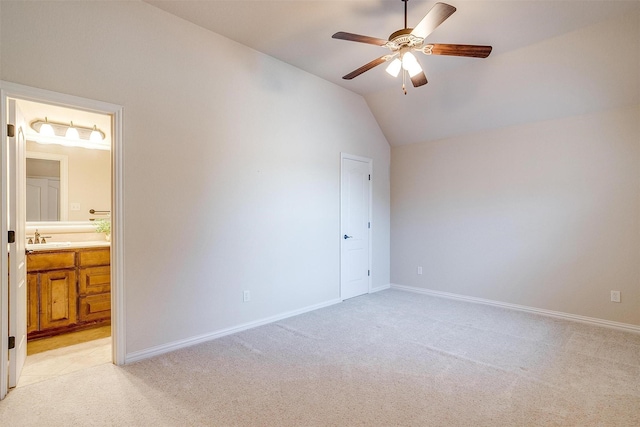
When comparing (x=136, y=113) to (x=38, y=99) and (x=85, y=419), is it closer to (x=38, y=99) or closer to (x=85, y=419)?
(x=38, y=99)

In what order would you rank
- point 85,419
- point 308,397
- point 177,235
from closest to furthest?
point 85,419
point 308,397
point 177,235

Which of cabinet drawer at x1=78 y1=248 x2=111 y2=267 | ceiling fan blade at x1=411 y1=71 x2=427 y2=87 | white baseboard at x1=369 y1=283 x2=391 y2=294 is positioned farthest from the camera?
white baseboard at x1=369 y1=283 x2=391 y2=294

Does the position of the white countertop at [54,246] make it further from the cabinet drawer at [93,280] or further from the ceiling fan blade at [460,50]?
the ceiling fan blade at [460,50]

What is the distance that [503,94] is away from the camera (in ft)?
12.9

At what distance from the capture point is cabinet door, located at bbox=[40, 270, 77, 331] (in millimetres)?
3166

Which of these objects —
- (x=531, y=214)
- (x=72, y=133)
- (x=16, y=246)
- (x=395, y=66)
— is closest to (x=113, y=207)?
(x=16, y=246)

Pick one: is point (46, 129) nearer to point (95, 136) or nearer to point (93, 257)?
point (95, 136)

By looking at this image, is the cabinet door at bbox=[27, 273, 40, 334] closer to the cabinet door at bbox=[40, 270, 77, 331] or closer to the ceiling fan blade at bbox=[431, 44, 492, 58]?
the cabinet door at bbox=[40, 270, 77, 331]

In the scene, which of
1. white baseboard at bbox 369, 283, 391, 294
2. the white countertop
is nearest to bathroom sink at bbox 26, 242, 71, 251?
the white countertop

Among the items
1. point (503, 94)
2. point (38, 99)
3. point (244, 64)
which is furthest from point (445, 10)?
point (38, 99)

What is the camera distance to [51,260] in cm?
320

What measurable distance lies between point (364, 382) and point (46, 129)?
4331 mm

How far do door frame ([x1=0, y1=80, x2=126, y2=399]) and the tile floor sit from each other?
29 cm

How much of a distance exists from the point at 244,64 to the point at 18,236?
252 cm
